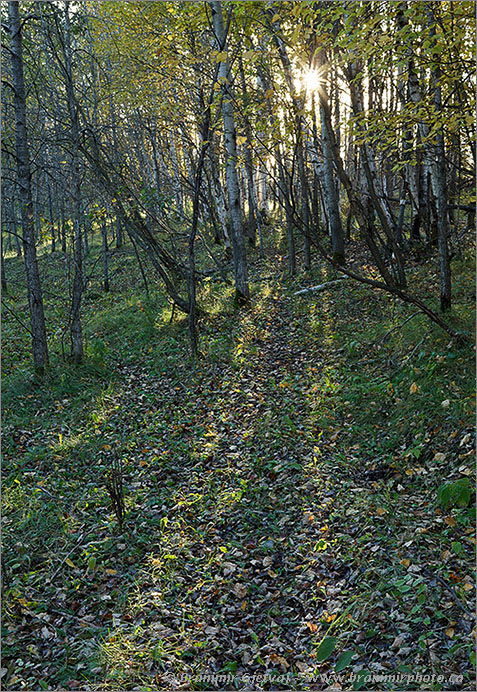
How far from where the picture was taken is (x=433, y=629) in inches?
132

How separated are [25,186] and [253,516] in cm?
688

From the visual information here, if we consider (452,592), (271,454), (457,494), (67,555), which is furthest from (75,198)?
(452,592)

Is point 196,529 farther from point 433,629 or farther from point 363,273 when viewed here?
point 363,273

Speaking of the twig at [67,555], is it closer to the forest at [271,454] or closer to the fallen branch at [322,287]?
the forest at [271,454]

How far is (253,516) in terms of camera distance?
5.16 metres

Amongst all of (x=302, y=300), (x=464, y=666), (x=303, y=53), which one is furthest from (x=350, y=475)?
(x=302, y=300)

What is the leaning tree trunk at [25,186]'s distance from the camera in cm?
800

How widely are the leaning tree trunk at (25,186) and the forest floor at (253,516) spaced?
30.1 inches

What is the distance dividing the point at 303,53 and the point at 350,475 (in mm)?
4502

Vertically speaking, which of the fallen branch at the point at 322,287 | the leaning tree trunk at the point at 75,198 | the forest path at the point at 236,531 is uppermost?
the leaning tree trunk at the point at 75,198

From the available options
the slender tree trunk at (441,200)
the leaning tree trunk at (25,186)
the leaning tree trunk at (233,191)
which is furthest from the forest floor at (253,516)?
the leaning tree trunk at (233,191)

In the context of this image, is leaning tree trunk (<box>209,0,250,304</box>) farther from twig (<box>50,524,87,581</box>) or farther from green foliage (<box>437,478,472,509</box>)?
green foliage (<box>437,478,472,509</box>)

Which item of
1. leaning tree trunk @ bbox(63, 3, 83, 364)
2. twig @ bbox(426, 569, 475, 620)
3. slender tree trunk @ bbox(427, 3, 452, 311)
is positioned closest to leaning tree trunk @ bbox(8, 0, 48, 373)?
leaning tree trunk @ bbox(63, 3, 83, 364)

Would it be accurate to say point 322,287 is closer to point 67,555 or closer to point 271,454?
point 271,454
